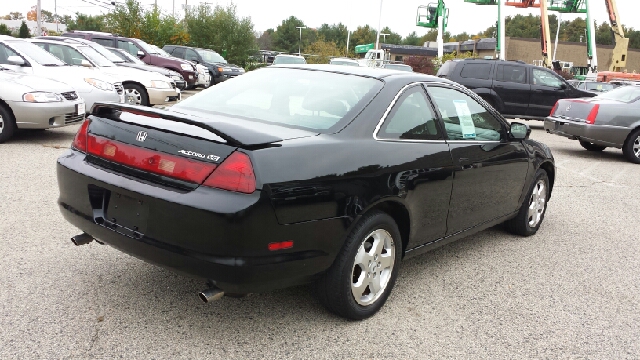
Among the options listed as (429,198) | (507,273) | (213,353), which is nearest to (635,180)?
(507,273)

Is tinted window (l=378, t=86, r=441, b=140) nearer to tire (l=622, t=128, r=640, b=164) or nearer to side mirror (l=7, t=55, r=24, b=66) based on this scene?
side mirror (l=7, t=55, r=24, b=66)

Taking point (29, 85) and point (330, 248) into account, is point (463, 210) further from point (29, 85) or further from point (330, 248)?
point (29, 85)

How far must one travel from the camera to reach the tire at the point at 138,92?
12.8 meters

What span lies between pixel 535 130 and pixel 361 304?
15452 mm

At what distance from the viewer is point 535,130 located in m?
17.5

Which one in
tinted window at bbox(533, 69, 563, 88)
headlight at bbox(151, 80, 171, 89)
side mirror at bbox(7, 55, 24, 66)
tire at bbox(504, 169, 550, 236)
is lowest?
tire at bbox(504, 169, 550, 236)

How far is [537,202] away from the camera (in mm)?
5754

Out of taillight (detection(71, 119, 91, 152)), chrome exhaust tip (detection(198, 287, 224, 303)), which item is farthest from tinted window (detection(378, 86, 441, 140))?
taillight (detection(71, 119, 91, 152))

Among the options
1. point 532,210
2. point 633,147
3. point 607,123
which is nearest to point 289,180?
point 532,210

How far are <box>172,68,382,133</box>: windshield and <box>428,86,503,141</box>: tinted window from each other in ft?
2.17

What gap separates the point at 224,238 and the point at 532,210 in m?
3.86

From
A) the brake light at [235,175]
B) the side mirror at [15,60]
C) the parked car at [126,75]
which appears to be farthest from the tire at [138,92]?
the brake light at [235,175]

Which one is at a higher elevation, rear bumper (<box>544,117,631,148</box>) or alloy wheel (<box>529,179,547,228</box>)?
rear bumper (<box>544,117,631,148</box>)

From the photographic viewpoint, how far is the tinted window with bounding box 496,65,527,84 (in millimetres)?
16875
